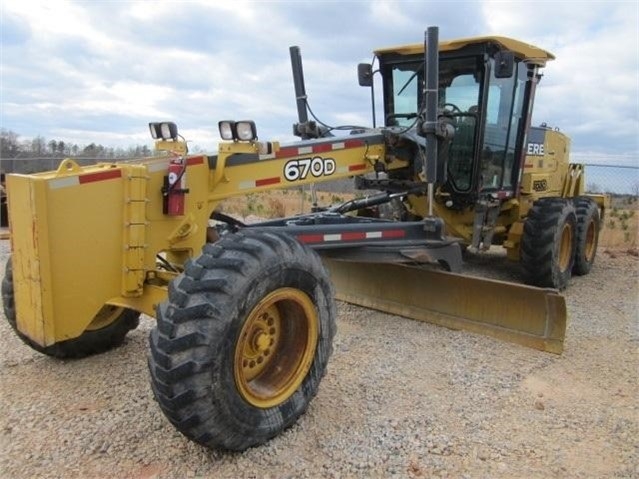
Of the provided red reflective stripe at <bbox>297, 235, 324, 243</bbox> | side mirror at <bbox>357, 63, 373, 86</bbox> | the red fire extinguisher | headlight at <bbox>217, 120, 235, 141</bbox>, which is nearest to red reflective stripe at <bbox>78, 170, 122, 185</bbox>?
the red fire extinguisher

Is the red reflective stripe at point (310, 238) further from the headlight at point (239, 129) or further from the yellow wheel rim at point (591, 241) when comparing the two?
the yellow wheel rim at point (591, 241)

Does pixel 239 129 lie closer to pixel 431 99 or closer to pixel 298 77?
pixel 431 99

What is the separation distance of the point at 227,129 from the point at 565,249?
5370 millimetres

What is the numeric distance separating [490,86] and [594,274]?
3781mm

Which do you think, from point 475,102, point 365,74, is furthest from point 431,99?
point 365,74

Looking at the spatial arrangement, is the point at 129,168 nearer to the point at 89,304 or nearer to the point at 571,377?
the point at 89,304

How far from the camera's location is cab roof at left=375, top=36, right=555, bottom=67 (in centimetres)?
625

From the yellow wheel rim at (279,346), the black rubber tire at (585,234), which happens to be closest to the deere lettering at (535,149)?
the black rubber tire at (585,234)

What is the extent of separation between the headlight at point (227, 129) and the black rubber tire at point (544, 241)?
168 inches

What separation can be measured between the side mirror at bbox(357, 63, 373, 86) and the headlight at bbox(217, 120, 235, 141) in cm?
314

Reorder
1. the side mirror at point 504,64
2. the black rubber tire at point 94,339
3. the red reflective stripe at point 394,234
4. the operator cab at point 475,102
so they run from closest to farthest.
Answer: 1. the black rubber tire at point 94,339
2. the red reflective stripe at point 394,234
3. the side mirror at point 504,64
4. the operator cab at point 475,102

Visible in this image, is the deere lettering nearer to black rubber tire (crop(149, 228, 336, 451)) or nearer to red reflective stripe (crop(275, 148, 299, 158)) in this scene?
red reflective stripe (crop(275, 148, 299, 158))

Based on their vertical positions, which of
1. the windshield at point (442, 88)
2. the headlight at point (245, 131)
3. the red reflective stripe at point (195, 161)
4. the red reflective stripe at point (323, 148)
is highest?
the windshield at point (442, 88)

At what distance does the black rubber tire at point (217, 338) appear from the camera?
297 centimetres
